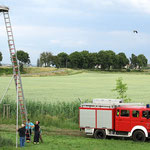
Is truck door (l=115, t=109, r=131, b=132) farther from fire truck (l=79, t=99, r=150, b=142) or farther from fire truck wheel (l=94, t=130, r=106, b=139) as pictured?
fire truck wheel (l=94, t=130, r=106, b=139)

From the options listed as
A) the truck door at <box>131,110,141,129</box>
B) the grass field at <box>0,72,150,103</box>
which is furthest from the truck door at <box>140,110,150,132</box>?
the grass field at <box>0,72,150,103</box>

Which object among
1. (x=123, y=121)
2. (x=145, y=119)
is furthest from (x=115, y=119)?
(x=145, y=119)

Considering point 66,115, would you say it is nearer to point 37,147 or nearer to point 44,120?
point 44,120

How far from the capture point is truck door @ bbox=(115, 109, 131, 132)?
917 inches

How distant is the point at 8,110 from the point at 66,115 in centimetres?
634

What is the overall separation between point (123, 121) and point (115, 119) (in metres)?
0.63

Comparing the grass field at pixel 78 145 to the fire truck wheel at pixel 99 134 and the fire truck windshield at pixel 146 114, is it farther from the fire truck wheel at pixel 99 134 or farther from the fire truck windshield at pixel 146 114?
the fire truck windshield at pixel 146 114

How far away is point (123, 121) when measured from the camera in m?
23.3

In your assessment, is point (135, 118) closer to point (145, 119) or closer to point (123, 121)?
point (145, 119)

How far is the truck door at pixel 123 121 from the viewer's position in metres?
23.3

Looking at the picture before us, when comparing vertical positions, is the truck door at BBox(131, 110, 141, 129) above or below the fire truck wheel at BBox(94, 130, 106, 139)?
above

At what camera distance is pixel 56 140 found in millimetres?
22812

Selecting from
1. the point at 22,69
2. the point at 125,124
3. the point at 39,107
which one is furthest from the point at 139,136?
the point at 22,69

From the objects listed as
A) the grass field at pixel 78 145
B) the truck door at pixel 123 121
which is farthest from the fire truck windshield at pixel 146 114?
the grass field at pixel 78 145
